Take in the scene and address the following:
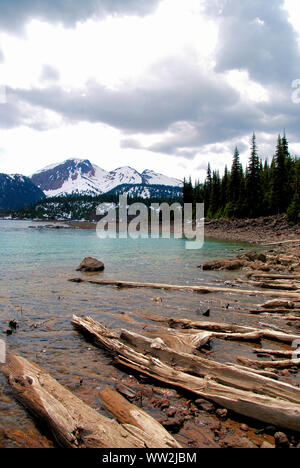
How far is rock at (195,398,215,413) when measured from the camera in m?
5.48

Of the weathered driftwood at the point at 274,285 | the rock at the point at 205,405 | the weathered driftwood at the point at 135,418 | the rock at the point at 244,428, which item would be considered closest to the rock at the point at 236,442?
the rock at the point at 244,428

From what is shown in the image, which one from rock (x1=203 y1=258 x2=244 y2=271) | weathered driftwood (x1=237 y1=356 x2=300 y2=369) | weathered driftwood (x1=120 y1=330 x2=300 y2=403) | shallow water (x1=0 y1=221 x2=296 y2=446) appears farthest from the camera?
rock (x1=203 y1=258 x2=244 y2=271)

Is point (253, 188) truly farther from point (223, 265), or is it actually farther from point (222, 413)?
point (222, 413)

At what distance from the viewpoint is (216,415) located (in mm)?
5352

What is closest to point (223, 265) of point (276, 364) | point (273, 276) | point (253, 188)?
point (273, 276)

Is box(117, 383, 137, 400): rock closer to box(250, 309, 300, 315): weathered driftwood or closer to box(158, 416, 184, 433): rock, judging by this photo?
box(158, 416, 184, 433): rock

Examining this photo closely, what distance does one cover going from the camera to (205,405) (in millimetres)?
5570

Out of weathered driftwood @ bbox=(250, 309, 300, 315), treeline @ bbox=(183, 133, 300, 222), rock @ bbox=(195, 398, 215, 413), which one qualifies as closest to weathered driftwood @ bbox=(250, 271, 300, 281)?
weathered driftwood @ bbox=(250, 309, 300, 315)

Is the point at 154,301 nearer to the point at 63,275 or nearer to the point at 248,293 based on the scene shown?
the point at 248,293

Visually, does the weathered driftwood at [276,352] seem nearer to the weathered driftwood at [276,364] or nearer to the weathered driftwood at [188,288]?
the weathered driftwood at [276,364]

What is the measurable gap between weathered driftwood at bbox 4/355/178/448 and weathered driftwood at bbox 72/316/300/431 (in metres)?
1.63

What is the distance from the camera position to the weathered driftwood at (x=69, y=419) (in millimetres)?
4361

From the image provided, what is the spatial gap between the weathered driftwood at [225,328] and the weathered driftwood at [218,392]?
2.85 metres
